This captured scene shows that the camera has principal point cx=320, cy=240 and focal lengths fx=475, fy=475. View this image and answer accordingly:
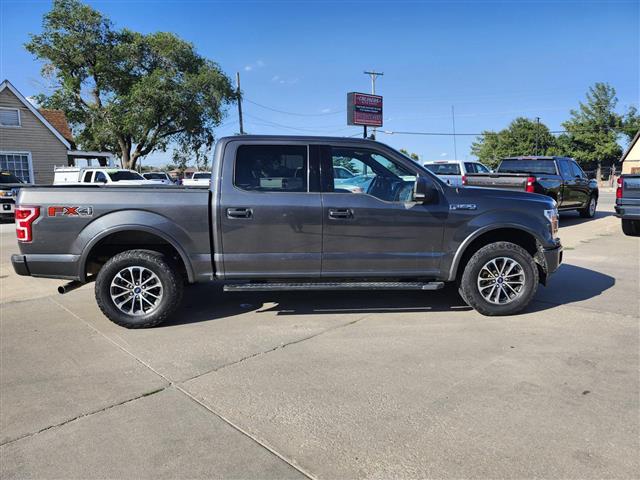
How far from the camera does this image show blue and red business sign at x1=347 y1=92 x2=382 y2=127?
36906 millimetres

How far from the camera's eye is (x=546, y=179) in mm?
12305

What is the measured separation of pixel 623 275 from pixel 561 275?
905 mm

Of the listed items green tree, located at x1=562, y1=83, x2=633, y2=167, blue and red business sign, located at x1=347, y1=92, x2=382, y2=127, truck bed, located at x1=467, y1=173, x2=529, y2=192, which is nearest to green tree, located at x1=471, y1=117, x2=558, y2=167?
green tree, located at x1=562, y1=83, x2=633, y2=167

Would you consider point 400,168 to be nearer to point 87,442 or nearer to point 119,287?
point 119,287

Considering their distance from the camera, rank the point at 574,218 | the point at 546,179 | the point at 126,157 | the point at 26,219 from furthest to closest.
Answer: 1. the point at 126,157
2. the point at 574,218
3. the point at 546,179
4. the point at 26,219

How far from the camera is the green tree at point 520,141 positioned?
62906mm

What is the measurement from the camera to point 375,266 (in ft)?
16.8

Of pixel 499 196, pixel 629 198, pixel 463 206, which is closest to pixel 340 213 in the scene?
pixel 463 206

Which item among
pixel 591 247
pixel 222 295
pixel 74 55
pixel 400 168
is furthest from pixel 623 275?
pixel 74 55

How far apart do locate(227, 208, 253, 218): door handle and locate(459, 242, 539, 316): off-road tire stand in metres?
2.45

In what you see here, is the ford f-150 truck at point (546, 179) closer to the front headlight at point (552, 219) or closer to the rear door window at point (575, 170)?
the rear door window at point (575, 170)

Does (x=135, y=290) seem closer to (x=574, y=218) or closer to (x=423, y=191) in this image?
(x=423, y=191)

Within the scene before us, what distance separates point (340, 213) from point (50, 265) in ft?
9.92

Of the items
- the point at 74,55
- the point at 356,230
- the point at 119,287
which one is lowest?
the point at 119,287
